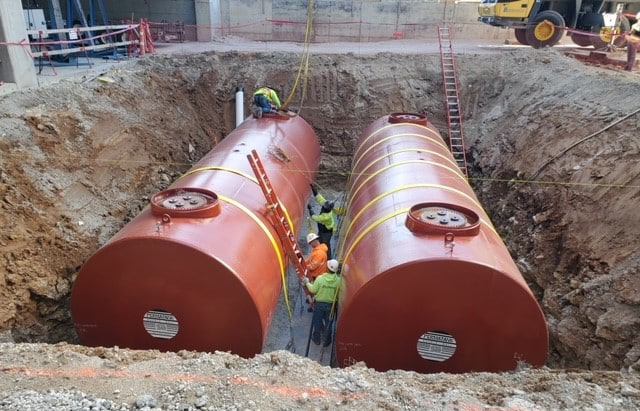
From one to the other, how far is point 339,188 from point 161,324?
882 cm

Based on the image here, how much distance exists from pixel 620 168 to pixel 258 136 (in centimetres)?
639

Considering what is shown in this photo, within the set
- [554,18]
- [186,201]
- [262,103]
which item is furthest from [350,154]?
[554,18]

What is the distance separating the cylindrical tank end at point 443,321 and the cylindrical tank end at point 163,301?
4.24ft

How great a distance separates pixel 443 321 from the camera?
5.29 metres

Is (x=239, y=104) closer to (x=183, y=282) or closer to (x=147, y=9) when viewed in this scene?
(x=183, y=282)

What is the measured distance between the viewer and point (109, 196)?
9461 millimetres

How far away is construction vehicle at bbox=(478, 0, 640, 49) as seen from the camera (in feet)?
57.8

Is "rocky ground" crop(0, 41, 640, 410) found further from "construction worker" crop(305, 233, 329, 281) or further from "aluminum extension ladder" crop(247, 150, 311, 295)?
"construction worker" crop(305, 233, 329, 281)

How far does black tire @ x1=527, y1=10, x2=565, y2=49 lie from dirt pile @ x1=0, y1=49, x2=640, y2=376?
11.8 ft

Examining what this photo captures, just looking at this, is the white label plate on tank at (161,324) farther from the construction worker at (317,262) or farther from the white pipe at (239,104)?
the white pipe at (239,104)

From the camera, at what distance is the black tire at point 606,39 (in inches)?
658

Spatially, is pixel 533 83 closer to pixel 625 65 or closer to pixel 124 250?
pixel 625 65

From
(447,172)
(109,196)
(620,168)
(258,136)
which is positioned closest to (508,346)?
(447,172)

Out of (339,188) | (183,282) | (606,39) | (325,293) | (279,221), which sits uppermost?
(606,39)
